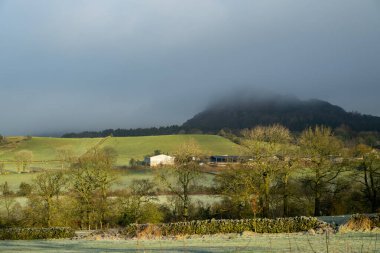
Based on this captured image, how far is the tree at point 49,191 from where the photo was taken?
55.0 metres

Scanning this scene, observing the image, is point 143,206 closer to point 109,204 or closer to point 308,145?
point 109,204

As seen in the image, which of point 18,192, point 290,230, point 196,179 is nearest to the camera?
→ point 290,230

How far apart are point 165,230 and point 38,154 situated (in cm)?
11148

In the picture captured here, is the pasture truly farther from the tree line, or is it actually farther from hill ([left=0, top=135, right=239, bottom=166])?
the tree line

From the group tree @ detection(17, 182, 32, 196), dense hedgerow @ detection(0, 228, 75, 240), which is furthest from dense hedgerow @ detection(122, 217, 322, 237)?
tree @ detection(17, 182, 32, 196)

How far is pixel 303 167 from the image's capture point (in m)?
55.9

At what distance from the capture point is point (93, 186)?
59438mm

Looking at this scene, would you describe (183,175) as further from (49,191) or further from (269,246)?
(269,246)

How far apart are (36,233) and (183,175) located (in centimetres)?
2217

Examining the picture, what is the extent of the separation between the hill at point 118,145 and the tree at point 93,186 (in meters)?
61.3

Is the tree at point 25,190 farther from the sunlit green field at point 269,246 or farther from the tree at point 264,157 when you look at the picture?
the sunlit green field at point 269,246

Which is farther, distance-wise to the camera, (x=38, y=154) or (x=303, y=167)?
(x=38, y=154)

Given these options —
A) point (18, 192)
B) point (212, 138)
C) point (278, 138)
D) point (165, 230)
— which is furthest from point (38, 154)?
point (165, 230)

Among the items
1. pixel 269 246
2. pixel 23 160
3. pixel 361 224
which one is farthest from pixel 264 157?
pixel 23 160
